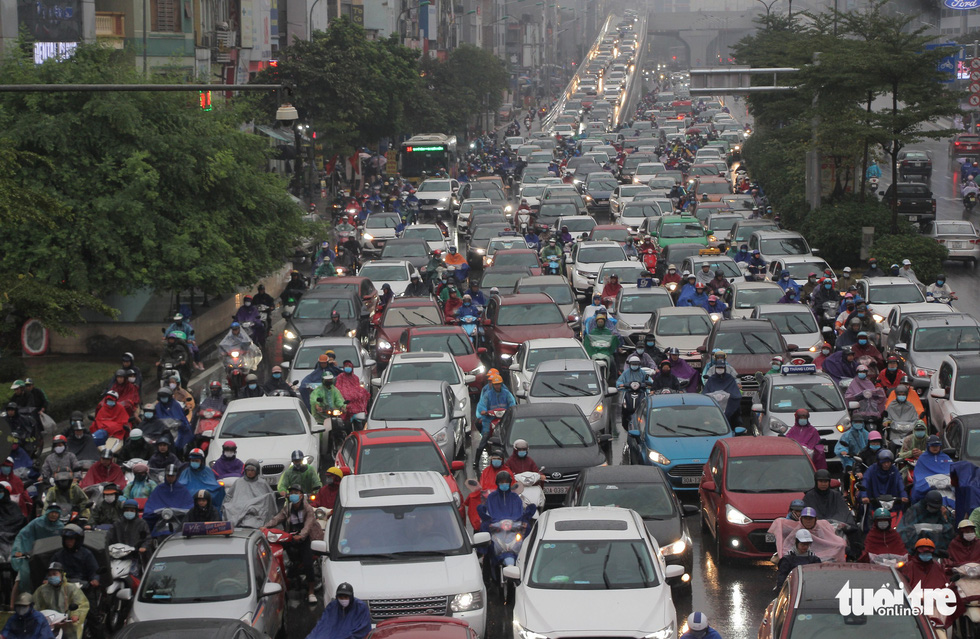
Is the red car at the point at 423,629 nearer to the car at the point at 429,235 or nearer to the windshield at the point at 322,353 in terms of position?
the windshield at the point at 322,353

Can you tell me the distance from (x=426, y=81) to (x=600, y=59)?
273ft

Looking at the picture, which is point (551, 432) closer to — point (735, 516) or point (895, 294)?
point (735, 516)

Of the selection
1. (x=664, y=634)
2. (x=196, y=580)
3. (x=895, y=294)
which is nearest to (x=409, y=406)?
(x=196, y=580)

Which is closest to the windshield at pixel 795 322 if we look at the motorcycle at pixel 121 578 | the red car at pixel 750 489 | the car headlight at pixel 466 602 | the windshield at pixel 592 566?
the red car at pixel 750 489

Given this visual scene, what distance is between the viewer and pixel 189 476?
16.1 m

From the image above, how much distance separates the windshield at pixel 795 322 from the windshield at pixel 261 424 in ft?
32.1

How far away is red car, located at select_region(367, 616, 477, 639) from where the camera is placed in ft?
35.4

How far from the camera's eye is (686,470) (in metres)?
18.5

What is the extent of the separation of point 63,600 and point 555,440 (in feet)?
24.3

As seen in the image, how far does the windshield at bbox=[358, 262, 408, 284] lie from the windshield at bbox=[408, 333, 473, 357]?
8.52m

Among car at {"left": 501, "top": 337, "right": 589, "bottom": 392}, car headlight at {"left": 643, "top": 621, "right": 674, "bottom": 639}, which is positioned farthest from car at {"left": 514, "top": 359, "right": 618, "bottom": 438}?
car headlight at {"left": 643, "top": 621, "right": 674, "bottom": 639}

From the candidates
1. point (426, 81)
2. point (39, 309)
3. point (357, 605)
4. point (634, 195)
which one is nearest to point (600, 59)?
point (426, 81)

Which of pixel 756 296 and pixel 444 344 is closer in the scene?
pixel 444 344

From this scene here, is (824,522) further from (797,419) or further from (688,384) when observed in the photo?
(688,384)
